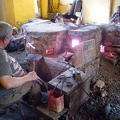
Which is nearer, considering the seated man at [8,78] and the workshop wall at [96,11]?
the seated man at [8,78]

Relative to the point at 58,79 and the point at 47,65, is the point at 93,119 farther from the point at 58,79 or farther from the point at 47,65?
the point at 47,65

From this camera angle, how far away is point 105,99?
378cm

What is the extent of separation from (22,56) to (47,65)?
5.07 feet

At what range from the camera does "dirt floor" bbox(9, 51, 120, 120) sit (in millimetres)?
3291

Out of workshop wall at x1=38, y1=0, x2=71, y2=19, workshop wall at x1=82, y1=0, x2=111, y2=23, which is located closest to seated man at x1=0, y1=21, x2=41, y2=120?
workshop wall at x1=82, y1=0, x2=111, y2=23

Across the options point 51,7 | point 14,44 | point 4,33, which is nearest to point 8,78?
point 4,33

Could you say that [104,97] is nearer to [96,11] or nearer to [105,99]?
[105,99]

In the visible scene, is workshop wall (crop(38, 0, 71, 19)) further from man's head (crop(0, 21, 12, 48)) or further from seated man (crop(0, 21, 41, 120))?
man's head (crop(0, 21, 12, 48))

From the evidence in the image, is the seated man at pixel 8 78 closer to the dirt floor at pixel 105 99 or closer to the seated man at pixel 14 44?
the dirt floor at pixel 105 99

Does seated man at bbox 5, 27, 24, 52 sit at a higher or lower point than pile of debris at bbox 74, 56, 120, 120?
higher

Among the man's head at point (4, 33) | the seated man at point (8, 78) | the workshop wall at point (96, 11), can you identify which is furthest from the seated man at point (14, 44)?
the workshop wall at point (96, 11)

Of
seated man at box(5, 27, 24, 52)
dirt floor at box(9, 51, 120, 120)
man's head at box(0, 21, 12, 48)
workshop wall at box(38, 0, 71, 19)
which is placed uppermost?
workshop wall at box(38, 0, 71, 19)

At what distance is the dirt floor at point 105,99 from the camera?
3.29m

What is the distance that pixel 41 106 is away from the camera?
2982 millimetres
